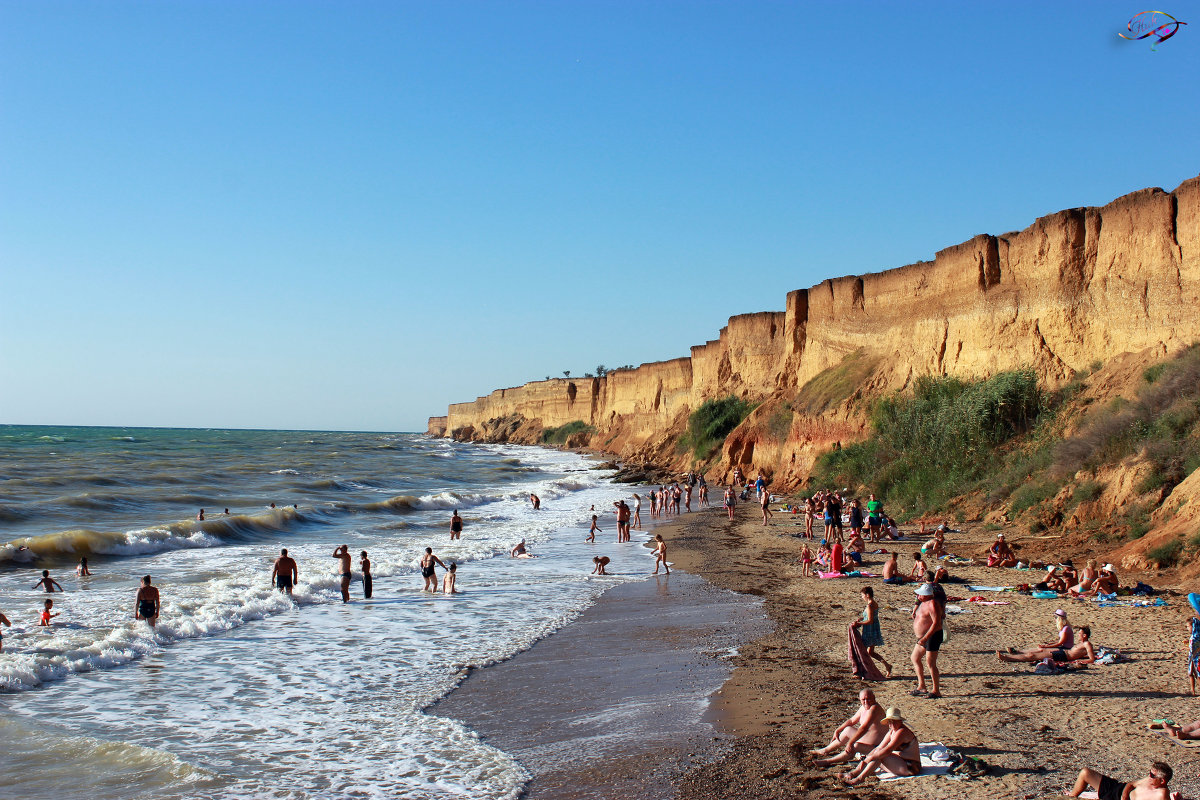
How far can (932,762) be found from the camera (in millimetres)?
6102

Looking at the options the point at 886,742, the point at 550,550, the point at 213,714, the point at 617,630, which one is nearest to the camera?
the point at 886,742

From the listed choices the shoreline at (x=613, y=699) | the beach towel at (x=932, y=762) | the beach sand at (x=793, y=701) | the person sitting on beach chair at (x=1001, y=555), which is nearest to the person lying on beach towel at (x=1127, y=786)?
the beach sand at (x=793, y=701)

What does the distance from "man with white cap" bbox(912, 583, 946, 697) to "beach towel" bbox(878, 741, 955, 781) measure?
151cm

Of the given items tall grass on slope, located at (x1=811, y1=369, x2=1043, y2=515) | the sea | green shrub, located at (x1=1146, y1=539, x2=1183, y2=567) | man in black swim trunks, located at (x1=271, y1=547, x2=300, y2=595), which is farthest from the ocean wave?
green shrub, located at (x1=1146, y1=539, x2=1183, y2=567)

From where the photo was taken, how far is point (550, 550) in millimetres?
20281

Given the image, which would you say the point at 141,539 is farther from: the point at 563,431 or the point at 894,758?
the point at 563,431

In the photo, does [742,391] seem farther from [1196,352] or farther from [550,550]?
[1196,352]

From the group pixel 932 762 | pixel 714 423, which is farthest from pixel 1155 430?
pixel 714 423

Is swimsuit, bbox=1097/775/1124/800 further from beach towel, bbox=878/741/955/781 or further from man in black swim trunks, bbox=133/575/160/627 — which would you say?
man in black swim trunks, bbox=133/575/160/627

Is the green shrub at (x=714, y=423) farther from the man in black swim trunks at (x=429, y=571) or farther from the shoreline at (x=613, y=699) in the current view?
the shoreline at (x=613, y=699)

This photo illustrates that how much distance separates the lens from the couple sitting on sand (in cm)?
600

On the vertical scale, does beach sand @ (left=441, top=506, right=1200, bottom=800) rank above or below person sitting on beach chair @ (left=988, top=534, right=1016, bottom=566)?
below

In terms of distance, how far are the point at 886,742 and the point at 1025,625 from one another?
5.31 metres

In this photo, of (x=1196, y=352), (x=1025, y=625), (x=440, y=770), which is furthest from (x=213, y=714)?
(x=1196, y=352)
